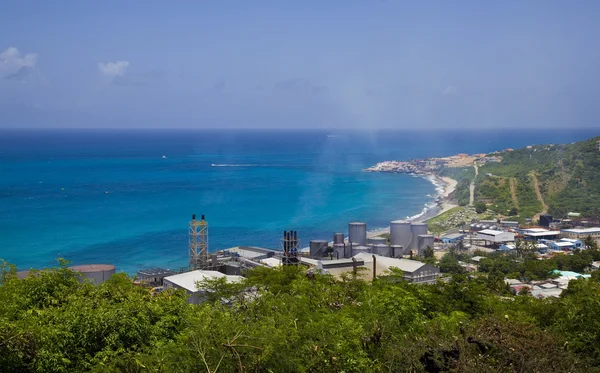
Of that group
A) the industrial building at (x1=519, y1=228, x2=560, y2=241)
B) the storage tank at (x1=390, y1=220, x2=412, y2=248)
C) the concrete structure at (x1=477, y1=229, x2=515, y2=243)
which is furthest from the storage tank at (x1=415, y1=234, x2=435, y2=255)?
the industrial building at (x1=519, y1=228, x2=560, y2=241)

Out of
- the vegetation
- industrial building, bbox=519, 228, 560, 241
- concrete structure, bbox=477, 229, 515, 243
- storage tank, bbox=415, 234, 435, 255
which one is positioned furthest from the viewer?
industrial building, bbox=519, 228, 560, 241

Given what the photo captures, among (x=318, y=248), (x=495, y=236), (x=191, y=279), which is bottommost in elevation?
(x=495, y=236)

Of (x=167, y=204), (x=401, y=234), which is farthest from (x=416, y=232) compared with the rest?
(x=167, y=204)

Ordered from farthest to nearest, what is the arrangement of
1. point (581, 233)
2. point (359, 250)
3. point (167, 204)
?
point (167, 204) < point (581, 233) < point (359, 250)

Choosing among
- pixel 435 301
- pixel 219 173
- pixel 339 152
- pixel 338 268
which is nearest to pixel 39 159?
pixel 219 173

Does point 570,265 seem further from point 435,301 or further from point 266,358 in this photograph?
point 266,358

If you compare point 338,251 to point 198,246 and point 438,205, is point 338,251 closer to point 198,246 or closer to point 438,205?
point 198,246

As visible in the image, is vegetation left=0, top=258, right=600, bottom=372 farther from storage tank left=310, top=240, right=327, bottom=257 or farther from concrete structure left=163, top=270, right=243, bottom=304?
storage tank left=310, top=240, right=327, bottom=257
